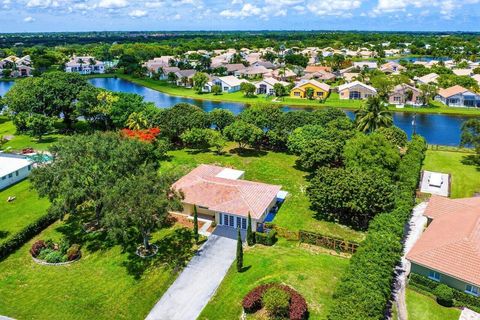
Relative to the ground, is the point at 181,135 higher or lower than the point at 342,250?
higher

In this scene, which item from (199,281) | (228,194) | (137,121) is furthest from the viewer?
(137,121)

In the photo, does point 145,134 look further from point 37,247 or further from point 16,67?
point 16,67

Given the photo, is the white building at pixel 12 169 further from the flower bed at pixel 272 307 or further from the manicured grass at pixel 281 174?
the flower bed at pixel 272 307

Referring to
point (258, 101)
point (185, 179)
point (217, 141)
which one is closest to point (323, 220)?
point (185, 179)

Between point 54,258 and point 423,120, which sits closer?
point 54,258

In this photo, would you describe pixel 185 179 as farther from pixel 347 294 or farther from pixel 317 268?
pixel 347 294

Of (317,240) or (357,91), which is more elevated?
(357,91)

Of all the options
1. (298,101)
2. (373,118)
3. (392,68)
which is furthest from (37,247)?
(392,68)
